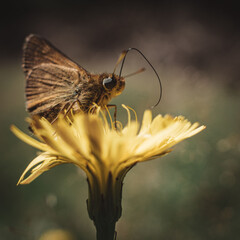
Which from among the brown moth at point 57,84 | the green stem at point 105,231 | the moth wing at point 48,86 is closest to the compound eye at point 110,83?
the brown moth at point 57,84

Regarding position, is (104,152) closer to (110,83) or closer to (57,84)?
(110,83)

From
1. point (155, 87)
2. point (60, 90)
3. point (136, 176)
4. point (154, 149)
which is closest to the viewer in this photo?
point (154, 149)

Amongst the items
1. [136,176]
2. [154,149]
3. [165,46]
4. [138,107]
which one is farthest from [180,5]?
[154,149]

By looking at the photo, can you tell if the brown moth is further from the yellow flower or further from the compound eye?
the yellow flower

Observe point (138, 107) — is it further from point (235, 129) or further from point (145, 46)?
point (145, 46)

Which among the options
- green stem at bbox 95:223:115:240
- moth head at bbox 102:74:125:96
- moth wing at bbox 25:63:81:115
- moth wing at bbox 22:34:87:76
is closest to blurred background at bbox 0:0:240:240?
moth wing at bbox 25:63:81:115

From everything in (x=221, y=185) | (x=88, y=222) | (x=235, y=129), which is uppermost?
(x=235, y=129)
